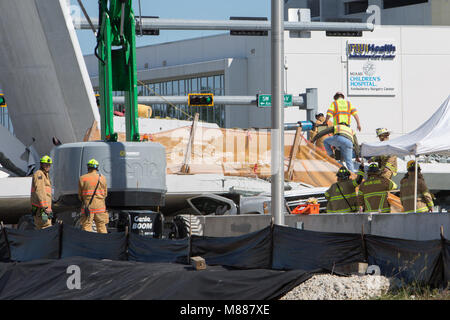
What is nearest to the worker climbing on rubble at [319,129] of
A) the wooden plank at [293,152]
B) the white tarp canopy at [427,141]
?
the wooden plank at [293,152]

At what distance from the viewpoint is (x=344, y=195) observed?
61.8ft

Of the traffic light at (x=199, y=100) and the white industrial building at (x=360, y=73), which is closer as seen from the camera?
the traffic light at (x=199, y=100)

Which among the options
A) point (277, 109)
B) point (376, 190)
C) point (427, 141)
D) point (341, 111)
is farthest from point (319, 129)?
point (277, 109)

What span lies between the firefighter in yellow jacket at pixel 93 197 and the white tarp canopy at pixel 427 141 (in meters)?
6.18

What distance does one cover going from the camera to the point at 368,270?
42.0 ft

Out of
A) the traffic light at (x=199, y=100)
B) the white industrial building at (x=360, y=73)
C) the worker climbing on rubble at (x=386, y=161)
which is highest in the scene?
the white industrial building at (x=360, y=73)

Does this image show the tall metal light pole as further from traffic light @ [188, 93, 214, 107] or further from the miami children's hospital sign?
the miami children's hospital sign

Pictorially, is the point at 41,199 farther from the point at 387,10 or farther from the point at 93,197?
the point at 387,10

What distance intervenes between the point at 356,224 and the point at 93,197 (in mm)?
5391

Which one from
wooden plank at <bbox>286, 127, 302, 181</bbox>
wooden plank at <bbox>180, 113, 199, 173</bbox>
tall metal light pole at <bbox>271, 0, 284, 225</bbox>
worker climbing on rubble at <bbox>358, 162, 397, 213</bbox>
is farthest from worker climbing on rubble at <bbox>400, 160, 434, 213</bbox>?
wooden plank at <bbox>180, 113, 199, 173</bbox>

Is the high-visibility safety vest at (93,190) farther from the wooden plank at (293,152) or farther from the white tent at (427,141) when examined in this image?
the wooden plank at (293,152)

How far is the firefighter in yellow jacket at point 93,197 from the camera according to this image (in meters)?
17.9
